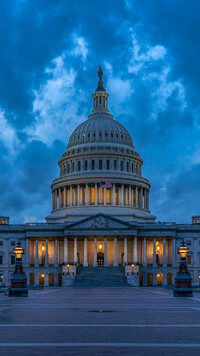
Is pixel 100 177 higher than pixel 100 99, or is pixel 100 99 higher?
pixel 100 99

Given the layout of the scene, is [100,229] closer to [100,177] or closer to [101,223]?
[101,223]

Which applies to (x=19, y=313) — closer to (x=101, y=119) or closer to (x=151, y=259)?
(x=151, y=259)

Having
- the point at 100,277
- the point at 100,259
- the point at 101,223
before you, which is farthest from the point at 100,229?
the point at 100,277

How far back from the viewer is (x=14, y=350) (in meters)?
19.4

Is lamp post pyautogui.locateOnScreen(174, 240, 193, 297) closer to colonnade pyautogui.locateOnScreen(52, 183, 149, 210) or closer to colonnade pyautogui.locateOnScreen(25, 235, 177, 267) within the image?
colonnade pyautogui.locateOnScreen(25, 235, 177, 267)

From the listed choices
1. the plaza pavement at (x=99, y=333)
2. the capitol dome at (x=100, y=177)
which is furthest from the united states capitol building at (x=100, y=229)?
the plaza pavement at (x=99, y=333)

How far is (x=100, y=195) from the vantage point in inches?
5246

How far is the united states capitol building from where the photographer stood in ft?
381

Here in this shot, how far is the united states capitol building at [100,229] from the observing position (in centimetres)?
11612

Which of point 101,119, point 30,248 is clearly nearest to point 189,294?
point 30,248

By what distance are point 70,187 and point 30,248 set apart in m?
20.8

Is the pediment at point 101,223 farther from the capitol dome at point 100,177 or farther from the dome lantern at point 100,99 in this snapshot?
the dome lantern at point 100,99

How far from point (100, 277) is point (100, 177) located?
34.8m

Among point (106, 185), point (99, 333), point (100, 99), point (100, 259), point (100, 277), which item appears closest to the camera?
point (99, 333)
